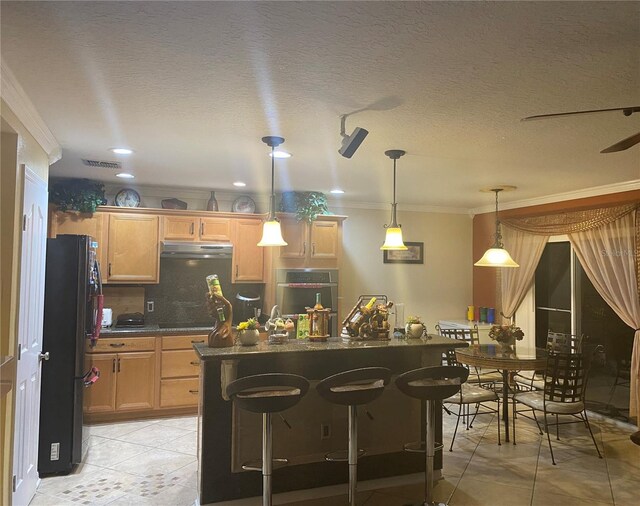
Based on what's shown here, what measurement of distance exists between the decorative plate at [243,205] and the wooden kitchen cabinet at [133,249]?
0.93 metres

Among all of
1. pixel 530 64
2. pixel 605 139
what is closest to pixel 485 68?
pixel 530 64

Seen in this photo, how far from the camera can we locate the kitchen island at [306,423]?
3.06 m

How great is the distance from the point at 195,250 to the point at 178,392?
5.01 ft

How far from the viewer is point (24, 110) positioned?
105 inches

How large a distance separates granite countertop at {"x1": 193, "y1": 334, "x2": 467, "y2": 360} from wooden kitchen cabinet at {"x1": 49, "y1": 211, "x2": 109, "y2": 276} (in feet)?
7.71

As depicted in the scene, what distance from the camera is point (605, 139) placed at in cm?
323

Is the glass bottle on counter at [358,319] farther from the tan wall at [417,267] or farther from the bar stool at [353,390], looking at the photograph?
the tan wall at [417,267]

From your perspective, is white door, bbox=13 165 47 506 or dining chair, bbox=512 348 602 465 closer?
white door, bbox=13 165 47 506

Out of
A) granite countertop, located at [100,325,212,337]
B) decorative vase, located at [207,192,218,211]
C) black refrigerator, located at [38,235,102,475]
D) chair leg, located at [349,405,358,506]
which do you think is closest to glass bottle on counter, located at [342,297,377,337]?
chair leg, located at [349,405,358,506]

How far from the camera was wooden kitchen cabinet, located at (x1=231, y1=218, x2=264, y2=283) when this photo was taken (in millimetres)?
5441

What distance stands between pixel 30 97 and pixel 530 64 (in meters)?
2.57

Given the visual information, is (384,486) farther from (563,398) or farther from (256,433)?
(563,398)

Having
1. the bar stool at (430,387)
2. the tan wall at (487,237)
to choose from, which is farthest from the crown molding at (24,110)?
the tan wall at (487,237)

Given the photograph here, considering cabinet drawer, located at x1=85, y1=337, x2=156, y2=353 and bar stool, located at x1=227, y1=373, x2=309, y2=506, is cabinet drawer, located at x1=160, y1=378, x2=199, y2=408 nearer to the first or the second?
cabinet drawer, located at x1=85, y1=337, x2=156, y2=353
